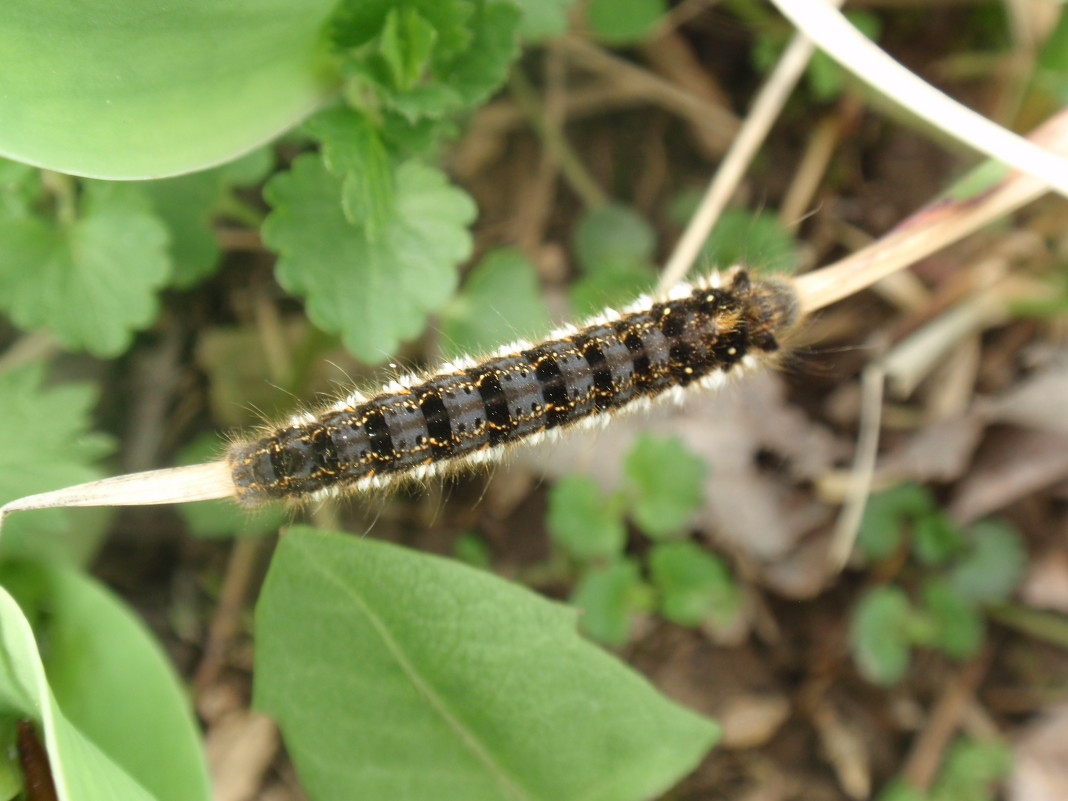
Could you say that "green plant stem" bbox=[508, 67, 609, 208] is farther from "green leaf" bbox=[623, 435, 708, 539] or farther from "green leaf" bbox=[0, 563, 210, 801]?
"green leaf" bbox=[0, 563, 210, 801]

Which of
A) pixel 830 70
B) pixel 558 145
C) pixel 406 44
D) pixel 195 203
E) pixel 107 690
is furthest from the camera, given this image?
pixel 558 145

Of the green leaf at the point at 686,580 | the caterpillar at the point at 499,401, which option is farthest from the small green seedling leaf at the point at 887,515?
the caterpillar at the point at 499,401

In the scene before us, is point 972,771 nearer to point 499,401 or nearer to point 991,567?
point 991,567

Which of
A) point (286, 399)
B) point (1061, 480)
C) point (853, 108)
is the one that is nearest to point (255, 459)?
point (286, 399)

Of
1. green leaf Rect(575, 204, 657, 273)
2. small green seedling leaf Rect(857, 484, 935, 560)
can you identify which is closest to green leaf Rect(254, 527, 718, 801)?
small green seedling leaf Rect(857, 484, 935, 560)

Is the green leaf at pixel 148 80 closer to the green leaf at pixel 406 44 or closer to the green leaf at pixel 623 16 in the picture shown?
the green leaf at pixel 406 44

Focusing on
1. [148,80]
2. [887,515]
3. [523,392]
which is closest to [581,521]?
[523,392]
